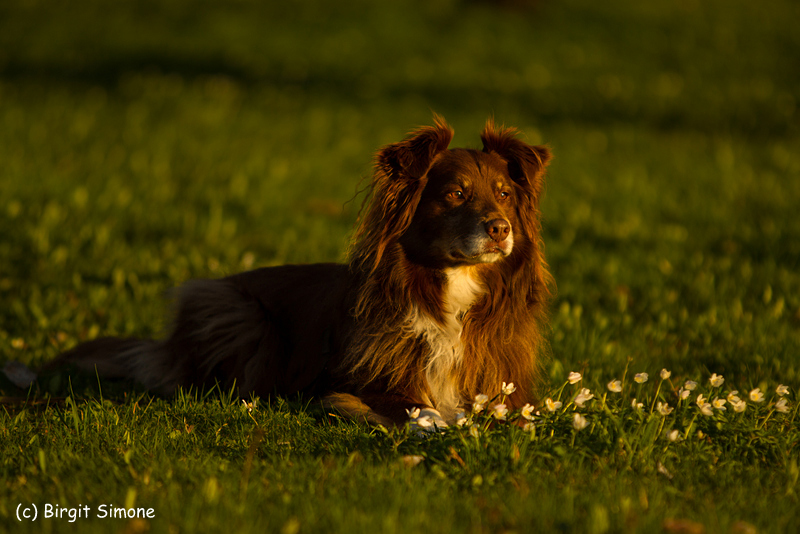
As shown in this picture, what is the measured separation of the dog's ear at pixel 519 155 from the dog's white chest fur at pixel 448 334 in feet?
2.17

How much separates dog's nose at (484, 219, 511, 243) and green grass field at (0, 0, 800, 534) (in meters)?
0.76

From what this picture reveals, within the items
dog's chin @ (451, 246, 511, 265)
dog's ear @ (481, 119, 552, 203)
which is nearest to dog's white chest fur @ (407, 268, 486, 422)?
dog's chin @ (451, 246, 511, 265)

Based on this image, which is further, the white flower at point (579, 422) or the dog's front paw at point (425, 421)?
the dog's front paw at point (425, 421)

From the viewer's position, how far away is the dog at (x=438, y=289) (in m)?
4.08

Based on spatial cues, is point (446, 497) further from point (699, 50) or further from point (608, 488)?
point (699, 50)

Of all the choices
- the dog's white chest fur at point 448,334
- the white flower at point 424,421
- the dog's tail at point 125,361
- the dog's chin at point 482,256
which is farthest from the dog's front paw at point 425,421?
the dog's tail at point 125,361

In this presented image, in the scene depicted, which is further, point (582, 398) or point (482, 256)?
point (482, 256)

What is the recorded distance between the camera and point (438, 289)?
163 inches

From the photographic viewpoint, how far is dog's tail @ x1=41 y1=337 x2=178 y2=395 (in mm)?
4918

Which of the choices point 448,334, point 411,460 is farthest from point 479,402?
point 448,334

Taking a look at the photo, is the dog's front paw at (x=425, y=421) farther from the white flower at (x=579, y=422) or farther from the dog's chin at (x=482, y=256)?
the dog's chin at (x=482, y=256)

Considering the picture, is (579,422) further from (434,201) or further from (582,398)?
(434,201)

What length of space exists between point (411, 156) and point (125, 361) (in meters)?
2.45

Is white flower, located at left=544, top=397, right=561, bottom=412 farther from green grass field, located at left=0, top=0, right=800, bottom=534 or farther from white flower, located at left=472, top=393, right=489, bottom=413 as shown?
white flower, located at left=472, top=393, right=489, bottom=413
